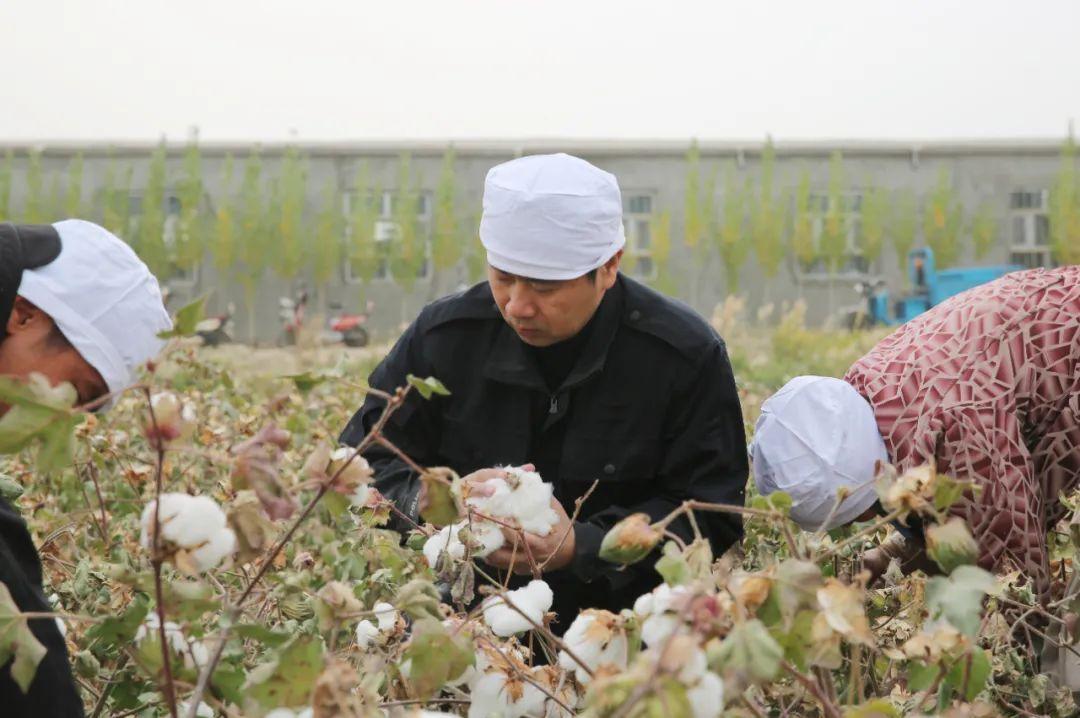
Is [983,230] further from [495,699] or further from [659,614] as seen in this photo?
[659,614]

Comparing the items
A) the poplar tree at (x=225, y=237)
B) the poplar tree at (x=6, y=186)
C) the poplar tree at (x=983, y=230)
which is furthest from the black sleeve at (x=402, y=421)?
the poplar tree at (x=983, y=230)

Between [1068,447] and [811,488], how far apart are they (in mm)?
497

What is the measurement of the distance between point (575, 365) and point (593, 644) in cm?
121

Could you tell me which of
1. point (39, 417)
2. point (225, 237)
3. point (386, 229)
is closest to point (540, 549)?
point (39, 417)

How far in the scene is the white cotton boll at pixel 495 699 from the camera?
144 cm

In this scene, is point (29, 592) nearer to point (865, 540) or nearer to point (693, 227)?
point (865, 540)

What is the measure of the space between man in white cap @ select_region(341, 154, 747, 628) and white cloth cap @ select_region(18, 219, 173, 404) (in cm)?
74

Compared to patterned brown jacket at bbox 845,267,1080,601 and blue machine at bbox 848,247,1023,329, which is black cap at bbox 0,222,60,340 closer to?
patterned brown jacket at bbox 845,267,1080,601

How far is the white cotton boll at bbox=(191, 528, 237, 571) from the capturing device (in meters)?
1.18

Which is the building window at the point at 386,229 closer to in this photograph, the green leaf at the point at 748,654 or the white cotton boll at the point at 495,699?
the white cotton boll at the point at 495,699

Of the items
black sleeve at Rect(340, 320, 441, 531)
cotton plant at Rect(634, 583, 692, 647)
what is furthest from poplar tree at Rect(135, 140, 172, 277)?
cotton plant at Rect(634, 583, 692, 647)

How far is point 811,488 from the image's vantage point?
2170mm

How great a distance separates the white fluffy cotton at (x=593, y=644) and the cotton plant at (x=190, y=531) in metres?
0.34

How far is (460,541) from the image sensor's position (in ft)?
5.39
